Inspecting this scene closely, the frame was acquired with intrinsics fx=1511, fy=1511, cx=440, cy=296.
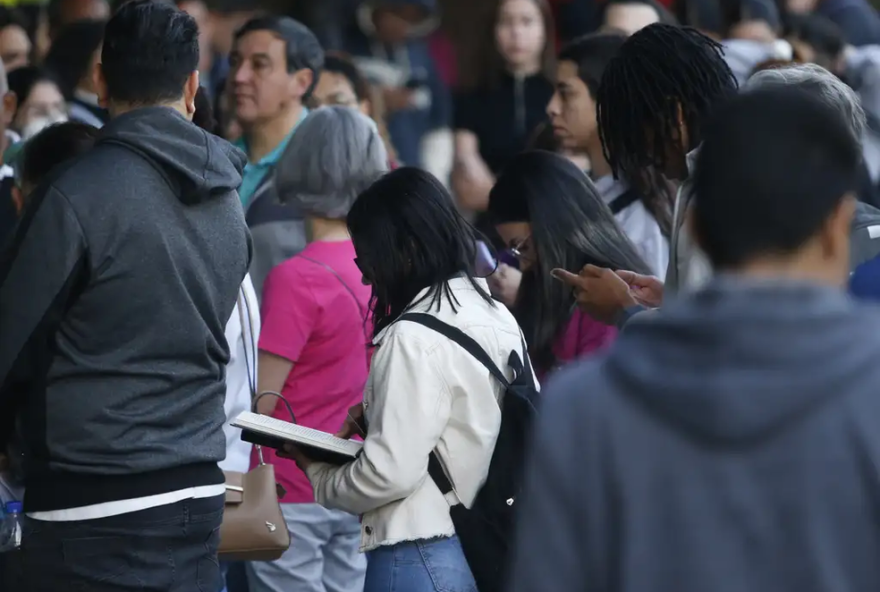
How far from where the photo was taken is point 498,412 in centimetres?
348

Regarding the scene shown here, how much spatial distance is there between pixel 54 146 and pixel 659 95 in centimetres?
179

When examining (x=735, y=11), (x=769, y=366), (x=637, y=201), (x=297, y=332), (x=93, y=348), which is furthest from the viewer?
(x=735, y=11)

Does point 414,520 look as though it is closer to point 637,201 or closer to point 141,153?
point 141,153

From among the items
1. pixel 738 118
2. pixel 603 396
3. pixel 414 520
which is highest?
pixel 738 118

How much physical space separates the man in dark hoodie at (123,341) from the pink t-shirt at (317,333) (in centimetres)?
102

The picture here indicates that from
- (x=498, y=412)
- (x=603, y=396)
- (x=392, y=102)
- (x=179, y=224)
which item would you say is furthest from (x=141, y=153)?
(x=392, y=102)

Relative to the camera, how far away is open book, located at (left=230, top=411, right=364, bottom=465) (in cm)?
349

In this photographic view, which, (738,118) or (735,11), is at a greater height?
(738,118)

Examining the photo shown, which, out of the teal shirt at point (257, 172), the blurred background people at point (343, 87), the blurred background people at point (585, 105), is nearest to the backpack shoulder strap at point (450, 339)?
the blurred background people at point (585, 105)

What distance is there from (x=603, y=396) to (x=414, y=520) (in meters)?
1.66

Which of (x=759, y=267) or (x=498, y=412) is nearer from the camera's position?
(x=759, y=267)

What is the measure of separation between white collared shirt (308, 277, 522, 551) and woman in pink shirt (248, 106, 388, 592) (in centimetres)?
107

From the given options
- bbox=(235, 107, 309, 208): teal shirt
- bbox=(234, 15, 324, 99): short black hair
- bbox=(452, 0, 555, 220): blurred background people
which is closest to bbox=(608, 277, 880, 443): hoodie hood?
bbox=(235, 107, 309, 208): teal shirt

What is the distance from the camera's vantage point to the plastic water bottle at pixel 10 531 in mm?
3436
